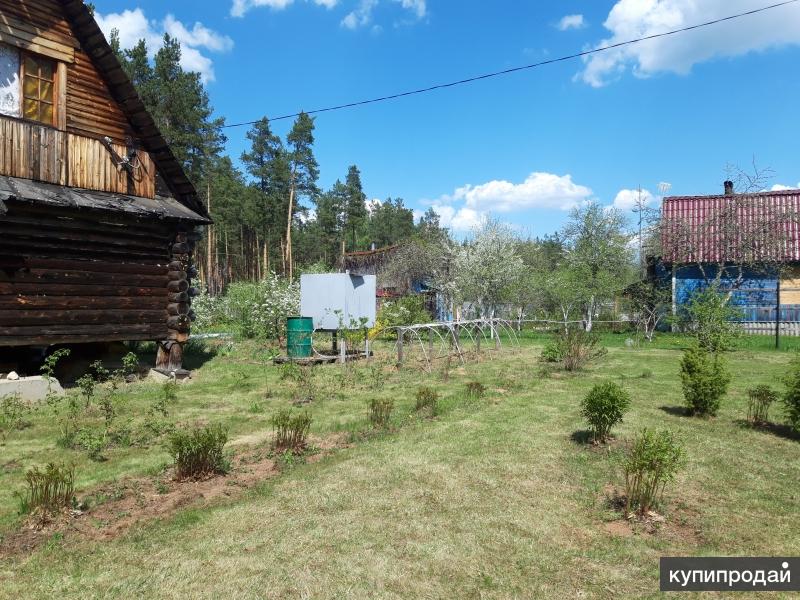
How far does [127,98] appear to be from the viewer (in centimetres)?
1212

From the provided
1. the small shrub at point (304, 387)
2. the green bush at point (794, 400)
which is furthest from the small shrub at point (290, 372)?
the green bush at point (794, 400)

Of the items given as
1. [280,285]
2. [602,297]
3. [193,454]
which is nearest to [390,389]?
[193,454]

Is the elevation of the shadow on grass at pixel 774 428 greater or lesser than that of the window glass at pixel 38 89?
lesser

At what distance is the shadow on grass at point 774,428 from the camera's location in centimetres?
749

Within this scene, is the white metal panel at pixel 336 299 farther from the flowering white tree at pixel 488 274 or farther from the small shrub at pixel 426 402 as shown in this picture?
the flowering white tree at pixel 488 274

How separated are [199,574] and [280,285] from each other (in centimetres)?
1945

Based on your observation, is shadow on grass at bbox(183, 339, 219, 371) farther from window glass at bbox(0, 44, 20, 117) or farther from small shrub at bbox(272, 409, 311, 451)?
small shrub at bbox(272, 409, 311, 451)

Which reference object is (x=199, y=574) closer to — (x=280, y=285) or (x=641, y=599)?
(x=641, y=599)

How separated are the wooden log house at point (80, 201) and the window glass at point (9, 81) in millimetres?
20

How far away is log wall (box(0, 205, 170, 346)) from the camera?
396 inches

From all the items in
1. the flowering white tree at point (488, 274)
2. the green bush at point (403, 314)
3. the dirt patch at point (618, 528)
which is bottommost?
the dirt patch at point (618, 528)

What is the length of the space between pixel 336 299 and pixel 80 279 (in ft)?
21.8

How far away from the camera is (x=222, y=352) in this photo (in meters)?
16.4

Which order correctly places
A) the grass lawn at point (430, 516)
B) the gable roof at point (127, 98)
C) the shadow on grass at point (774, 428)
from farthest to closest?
the gable roof at point (127, 98)
the shadow on grass at point (774, 428)
the grass lawn at point (430, 516)
